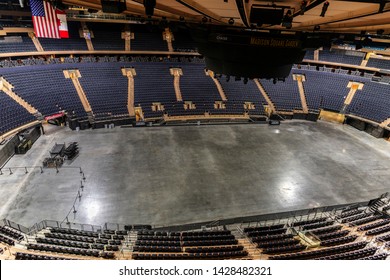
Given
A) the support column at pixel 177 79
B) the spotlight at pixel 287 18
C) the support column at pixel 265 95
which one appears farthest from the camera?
the support column at pixel 265 95

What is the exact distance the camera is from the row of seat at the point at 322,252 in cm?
1215

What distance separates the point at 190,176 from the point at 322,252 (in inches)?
421

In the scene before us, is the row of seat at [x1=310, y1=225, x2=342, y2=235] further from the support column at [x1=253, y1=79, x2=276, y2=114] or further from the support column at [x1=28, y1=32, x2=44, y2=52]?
the support column at [x1=28, y1=32, x2=44, y2=52]

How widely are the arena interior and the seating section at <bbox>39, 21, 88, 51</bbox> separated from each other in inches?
9.6

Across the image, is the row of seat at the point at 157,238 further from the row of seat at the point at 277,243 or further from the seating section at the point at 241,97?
the seating section at the point at 241,97

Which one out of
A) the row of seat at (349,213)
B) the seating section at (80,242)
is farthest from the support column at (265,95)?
the seating section at (80,242)

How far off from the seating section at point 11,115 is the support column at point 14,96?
0.43 metres

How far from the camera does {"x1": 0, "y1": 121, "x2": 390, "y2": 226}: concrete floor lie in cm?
1692

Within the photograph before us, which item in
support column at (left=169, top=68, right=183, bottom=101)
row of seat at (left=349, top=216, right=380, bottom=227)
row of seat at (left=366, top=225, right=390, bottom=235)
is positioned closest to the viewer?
row of seat at (left=366, top=225, right=390, bottom=235)

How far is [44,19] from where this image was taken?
28.3 meters

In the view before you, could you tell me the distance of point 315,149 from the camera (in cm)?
2658

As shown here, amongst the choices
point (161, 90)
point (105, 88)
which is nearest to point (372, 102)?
point (161, 90)

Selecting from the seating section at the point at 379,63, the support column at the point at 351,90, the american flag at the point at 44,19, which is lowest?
the support column at the point at 351,90

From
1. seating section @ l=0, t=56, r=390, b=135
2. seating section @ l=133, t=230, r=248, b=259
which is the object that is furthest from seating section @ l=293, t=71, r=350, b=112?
seating section @ l=133, t=230, r=248, b=259
